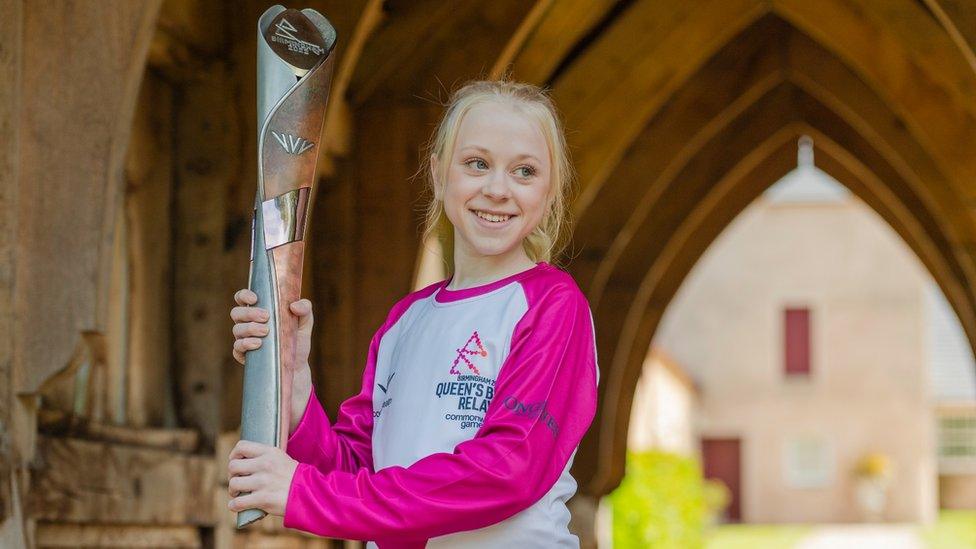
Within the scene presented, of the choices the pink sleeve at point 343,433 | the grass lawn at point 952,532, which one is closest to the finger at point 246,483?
the pink sleeve at point 343,433

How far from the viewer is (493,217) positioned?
258cm

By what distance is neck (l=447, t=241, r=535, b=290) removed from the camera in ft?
8.64

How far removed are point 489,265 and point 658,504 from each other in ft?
→ 51.9

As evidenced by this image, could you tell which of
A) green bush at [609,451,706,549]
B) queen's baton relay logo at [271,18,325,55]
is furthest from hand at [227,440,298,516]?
green bush at [609,451,706,549]

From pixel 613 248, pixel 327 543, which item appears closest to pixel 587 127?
pixel 613 248

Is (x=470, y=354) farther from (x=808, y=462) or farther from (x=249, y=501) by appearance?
(x=808, y=462)

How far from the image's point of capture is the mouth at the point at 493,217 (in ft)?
8.47

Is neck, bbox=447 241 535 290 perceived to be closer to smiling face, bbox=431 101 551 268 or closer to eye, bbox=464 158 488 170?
smiling face, bbox=431 101 551 268

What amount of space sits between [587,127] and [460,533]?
6.09 metres

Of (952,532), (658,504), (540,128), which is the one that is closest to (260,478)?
(540,128)

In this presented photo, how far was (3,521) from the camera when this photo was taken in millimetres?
3928

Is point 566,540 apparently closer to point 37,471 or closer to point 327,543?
point 37,471

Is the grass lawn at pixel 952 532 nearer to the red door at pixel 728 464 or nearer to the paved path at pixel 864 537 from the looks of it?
the paved path at pixel 864 537

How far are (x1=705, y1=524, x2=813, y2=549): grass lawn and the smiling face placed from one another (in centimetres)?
2279
